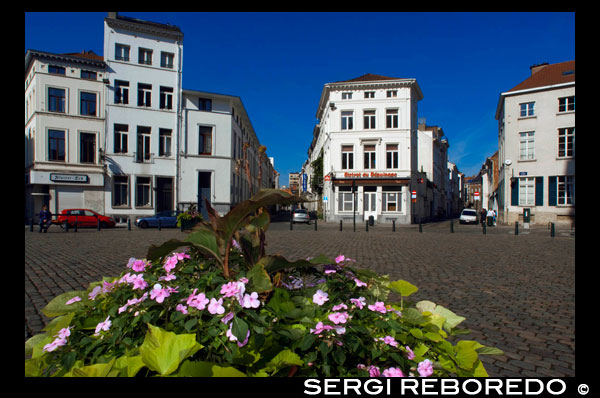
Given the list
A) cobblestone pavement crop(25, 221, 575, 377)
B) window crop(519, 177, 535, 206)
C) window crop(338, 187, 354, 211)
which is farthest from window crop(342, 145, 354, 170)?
cobblestone pavement crop(25, 221, 575, 377)

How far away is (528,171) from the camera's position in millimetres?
29562

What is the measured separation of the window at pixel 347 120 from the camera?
35375 millimetres

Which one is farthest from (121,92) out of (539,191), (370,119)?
(539,191)

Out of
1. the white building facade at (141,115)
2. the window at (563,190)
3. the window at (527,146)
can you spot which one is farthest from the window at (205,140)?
the window at (563,190)

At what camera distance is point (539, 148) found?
95.3 feet

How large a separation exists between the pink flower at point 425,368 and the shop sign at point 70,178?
3145cm

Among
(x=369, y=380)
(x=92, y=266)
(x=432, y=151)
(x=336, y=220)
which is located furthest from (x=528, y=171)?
(x=369, y=380)

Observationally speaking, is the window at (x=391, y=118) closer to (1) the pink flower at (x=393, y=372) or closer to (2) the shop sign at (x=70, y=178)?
(2) the shop sign at (x=70, y=178)

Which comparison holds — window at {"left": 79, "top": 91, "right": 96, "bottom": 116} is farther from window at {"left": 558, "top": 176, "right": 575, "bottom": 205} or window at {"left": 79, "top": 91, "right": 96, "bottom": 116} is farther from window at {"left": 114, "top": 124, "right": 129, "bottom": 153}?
→ window at {"left": 558, "top": 176, "right": 575, "bottom": 205}

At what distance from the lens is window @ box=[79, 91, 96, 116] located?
27781 mm

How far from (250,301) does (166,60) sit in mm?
33316

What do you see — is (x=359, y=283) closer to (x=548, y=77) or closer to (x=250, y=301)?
(x=250, y=301)
